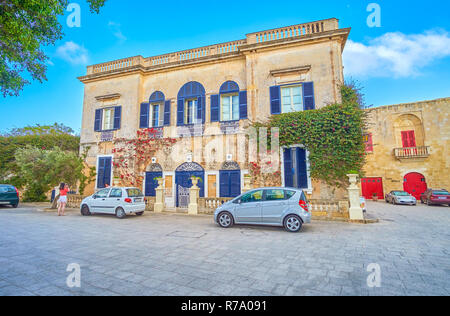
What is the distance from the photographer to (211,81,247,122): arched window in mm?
13570

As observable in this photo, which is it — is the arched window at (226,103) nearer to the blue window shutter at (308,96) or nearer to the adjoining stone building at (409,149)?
the blue window shutter at (308,96)

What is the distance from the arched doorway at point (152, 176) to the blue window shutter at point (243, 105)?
6150 mm

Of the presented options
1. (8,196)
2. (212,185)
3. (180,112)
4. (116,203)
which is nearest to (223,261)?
(116,203)

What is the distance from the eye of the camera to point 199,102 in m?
14.2

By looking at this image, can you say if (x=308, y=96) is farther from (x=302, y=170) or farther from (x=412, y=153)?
(x=412, y=153)

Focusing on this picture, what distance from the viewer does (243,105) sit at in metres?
13.2

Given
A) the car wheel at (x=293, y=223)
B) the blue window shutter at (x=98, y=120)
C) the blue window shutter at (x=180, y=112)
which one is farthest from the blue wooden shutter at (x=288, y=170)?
the blue window shutter at (x=98, y=120)

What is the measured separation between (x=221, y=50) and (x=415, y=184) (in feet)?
73.2

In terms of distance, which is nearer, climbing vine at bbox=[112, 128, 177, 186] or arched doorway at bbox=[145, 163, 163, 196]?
arched doorway at bbox=[145, 163, 163, 196]

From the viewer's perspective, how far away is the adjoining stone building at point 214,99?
472 inches

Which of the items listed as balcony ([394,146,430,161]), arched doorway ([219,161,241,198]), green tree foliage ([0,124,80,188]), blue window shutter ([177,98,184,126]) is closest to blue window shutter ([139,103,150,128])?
blue window shutter ([177,98,184,126])

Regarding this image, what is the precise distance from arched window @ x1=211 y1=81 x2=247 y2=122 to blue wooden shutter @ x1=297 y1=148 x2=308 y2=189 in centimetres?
420

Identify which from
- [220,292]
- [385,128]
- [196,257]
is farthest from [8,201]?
[385,128]

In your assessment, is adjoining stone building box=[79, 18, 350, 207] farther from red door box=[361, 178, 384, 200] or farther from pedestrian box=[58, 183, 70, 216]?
red door box=[361, 178, 384, 200]
